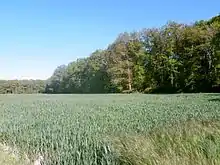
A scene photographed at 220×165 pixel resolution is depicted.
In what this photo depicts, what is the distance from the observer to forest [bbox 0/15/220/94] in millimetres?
56594

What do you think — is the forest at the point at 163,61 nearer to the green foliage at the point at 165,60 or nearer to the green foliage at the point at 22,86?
the green foliage at the point at 165,60

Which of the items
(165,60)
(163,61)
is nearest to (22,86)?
(163,61)

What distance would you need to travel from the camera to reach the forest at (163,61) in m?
56.6

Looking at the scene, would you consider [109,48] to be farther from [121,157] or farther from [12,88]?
[121,157]

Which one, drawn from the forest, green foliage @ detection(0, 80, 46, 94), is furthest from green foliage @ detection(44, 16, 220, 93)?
green foliage @ detection(0, 80, 46, 94)

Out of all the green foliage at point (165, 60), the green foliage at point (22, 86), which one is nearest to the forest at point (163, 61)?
the green foliage at point (165, 60)

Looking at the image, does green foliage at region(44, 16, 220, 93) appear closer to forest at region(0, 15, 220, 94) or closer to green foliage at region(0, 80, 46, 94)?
forest at region(0, 15, 220, 94)

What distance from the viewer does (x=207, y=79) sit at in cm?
5644

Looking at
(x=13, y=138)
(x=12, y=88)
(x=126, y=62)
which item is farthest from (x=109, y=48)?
(x=13, y=138)

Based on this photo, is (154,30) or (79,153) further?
(154,30)

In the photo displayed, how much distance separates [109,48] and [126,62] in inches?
266

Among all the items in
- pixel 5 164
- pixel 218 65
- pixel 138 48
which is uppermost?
pixel 138 48

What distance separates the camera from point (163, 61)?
208 ft

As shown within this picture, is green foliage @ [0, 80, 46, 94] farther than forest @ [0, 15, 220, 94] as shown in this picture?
Yes
